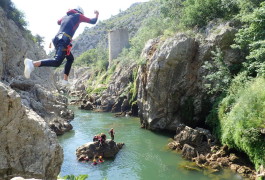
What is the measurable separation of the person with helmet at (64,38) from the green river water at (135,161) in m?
7.89

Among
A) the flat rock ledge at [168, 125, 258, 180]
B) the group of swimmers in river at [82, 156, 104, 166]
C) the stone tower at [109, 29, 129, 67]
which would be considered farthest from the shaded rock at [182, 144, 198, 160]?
the stone tower at [109, 29, 129, 67]

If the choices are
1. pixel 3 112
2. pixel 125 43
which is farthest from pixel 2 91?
pixel 125 43

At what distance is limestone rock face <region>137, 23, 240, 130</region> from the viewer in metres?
23.3

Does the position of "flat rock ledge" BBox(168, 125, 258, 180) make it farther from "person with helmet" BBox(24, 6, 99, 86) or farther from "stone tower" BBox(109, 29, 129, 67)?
"stone tower" BBox(109, 29, 129, 67)

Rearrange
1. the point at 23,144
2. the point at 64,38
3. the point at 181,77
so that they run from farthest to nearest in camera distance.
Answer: the point at 181,77 < the point at 23,144 < the point at 64,38

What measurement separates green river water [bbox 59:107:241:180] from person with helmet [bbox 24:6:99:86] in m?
7.89

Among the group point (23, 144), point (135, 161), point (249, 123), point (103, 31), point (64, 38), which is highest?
point (103, 31)

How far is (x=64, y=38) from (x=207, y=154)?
14606mm

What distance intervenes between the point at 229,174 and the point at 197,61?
11.1 metres

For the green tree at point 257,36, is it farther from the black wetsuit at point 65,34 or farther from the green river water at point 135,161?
the black wetsuit at point 65,34

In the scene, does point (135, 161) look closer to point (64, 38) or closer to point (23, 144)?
point (23, 144)

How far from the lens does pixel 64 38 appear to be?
20.1 ft

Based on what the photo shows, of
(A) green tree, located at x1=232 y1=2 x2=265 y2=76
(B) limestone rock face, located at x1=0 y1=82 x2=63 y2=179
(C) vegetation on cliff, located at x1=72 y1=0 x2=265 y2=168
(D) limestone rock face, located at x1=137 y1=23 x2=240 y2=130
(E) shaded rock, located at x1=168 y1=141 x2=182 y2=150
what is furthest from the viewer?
(D) limestone rock face, located at x1=137 y1=23 x2=240 y2=130

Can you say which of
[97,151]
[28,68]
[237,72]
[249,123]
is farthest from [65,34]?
[237,72]
